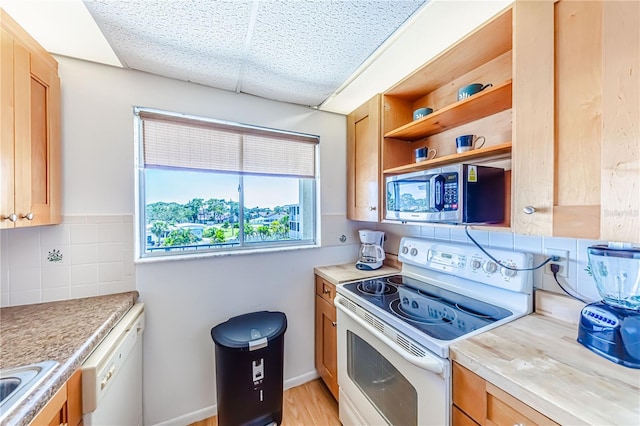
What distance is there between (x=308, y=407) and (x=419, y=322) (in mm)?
1250

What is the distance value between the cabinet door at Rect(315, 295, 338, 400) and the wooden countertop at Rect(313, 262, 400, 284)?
207 millimetres

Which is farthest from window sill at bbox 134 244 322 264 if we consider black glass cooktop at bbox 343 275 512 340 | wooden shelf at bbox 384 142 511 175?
wooden shelf at bbox 384 142 511 175

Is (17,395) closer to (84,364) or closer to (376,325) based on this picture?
(84,364)

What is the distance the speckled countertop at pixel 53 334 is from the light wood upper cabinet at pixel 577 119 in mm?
1684

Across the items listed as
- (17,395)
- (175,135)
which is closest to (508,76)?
(175,135)

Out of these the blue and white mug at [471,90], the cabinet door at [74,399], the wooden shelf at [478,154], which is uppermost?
the blue and white mug at [471,90]

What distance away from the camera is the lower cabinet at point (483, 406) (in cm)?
71

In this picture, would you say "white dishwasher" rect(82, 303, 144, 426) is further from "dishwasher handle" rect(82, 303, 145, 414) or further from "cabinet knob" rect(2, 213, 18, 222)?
"cabinet knob" rect(2, 213, 18, 222)

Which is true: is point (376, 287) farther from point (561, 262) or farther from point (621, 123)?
point (621, 123)

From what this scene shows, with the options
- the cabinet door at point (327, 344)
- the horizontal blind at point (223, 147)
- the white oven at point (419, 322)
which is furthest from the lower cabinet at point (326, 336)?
the horizontal blind at point (223, 147)

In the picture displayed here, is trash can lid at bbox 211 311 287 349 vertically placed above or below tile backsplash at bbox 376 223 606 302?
below

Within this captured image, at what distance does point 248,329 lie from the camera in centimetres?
157

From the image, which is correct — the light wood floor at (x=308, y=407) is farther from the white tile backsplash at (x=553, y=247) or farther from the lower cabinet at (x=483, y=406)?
the white tile backsplash at (x=553, y=247)

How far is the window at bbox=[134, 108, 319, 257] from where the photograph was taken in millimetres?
1616
